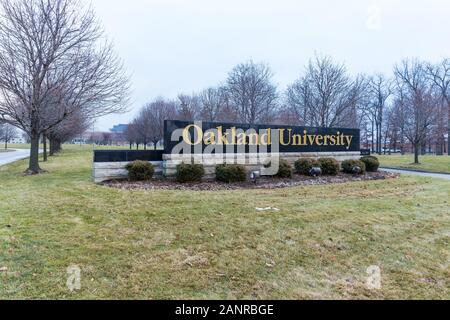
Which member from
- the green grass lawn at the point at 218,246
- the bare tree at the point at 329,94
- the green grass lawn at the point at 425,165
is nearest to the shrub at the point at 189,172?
the green grass lawn at the point at 218,246

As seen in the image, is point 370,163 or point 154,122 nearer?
point 370,163

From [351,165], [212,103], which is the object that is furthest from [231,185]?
[212,103]

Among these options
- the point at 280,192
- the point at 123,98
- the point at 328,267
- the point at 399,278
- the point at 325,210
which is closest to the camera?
the point at 399,278

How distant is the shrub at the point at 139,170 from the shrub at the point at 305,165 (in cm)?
547

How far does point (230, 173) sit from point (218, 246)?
563cm

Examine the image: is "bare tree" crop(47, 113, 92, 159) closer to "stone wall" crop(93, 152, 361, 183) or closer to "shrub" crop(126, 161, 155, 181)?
"stone wall" crop(93, 152, 361, 183)

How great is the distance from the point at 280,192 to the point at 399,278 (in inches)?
185

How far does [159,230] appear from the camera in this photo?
4512 mm

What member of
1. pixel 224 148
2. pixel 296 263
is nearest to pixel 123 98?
pixel 224 148

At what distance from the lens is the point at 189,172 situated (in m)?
9.35

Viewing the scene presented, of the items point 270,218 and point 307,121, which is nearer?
point 270,218

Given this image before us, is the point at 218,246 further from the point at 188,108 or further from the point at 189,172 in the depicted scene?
the point at 188,108
